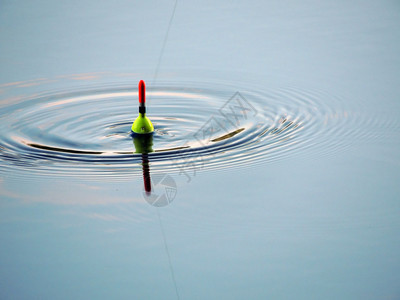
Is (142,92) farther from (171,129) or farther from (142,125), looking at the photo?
(171,129)

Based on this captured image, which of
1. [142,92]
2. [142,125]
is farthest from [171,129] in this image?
[142,92]

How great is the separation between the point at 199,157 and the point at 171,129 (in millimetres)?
478

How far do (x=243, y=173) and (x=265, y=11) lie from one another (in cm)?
319

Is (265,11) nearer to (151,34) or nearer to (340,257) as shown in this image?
(151,34)

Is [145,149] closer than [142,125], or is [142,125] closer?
[145,149]

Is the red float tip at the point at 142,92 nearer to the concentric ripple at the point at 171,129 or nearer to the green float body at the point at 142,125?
the green float body at the point at 142,125

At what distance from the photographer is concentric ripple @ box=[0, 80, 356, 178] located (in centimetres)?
299

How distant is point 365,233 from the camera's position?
236 cm

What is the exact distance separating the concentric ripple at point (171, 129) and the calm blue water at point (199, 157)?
13 millimetres

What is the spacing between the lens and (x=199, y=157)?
3.03 meters

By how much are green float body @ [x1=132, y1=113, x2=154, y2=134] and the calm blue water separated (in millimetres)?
51

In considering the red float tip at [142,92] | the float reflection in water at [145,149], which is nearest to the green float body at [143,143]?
the float reflection in water at [145,149]

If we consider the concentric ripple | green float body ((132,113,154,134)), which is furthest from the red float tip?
the concentric ripple

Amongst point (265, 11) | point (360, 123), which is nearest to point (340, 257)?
point (360, 123)
